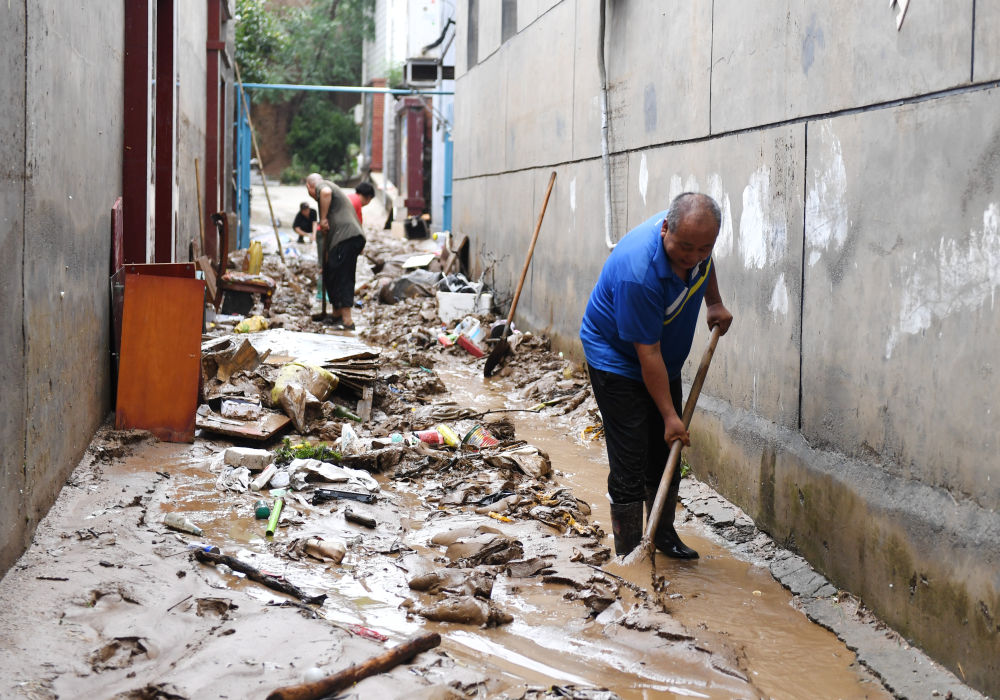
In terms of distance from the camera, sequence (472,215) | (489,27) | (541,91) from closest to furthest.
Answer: (541,91), (489,27), (472,215)

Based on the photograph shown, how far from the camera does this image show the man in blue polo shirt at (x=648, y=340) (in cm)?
407

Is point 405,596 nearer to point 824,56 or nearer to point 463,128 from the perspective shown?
point 824,56

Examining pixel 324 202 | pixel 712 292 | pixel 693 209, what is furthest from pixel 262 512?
pixel 324 202

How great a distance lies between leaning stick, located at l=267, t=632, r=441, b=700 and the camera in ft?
9.30

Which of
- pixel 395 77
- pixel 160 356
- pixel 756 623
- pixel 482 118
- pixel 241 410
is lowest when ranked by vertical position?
pixel 756 623

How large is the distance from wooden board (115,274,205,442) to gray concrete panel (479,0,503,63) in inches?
309

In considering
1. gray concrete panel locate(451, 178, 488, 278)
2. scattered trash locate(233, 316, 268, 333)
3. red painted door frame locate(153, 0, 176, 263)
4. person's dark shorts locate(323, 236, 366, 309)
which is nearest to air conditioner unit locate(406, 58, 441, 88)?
gray concrete panel locate(451, 178, 488, 278)

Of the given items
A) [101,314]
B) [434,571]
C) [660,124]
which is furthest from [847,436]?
[101,314]

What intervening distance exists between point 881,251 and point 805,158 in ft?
2.83

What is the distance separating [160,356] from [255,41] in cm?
2521

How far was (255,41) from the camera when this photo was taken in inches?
1136

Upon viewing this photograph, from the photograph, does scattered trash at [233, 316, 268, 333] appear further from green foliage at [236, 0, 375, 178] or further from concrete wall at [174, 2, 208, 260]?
green foliage at [236, 0, 375, 178]

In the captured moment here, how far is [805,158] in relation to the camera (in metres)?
4.61

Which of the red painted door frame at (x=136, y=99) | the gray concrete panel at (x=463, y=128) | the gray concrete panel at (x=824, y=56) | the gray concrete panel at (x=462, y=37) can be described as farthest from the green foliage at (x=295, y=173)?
the gray concrete panel at (x=824, y=56)
